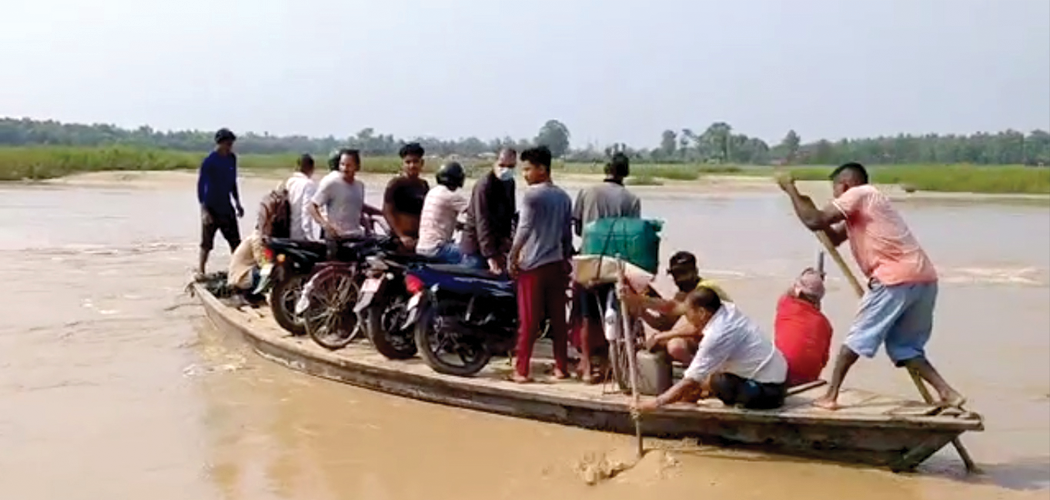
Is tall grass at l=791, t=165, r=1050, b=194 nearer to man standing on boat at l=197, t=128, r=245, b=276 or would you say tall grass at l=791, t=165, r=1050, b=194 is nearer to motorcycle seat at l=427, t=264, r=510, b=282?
man standing on boat at l=197, t=128, r=245, b=276

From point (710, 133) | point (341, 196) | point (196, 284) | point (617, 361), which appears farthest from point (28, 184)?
point (710, 133)

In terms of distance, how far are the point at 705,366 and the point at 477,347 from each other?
2087mm

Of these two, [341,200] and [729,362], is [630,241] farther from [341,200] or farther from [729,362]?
[341,200]

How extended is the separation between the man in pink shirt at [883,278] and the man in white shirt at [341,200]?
12.9 feet

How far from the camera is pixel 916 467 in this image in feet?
22.7

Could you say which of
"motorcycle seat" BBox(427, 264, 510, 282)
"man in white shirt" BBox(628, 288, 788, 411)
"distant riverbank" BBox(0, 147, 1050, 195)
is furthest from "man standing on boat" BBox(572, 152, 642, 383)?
"distant riverbank" BBox(0, 147, 1050, 195)

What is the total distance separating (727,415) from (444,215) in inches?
112

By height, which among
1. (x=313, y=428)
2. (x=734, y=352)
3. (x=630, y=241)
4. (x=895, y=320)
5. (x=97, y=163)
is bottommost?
(x=313, y=428)

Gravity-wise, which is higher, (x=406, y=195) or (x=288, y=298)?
(x=406, y=195)

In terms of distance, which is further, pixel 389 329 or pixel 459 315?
pixel 389 329

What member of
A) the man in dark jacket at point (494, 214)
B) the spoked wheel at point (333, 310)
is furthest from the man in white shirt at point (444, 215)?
the spoked wheel at point (333, 310)

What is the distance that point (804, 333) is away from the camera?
708 centimetres

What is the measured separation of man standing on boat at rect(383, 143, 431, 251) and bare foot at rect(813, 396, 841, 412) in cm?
363

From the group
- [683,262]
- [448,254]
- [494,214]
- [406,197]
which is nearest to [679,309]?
[683,262]
